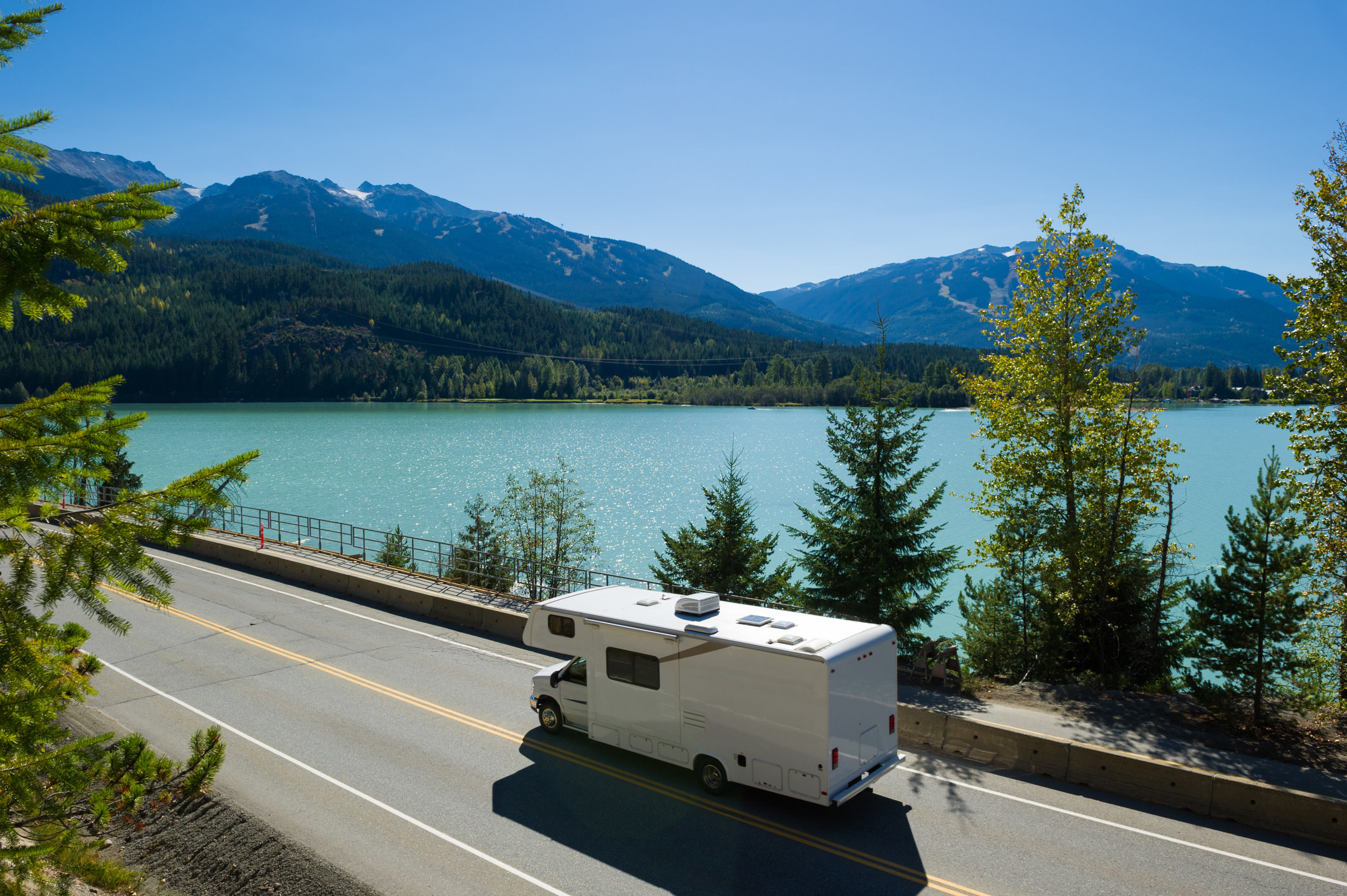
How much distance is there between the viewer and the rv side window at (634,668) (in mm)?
11438

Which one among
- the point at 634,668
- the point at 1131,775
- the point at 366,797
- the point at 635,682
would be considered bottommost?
the point at 366,797

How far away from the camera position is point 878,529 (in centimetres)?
2053

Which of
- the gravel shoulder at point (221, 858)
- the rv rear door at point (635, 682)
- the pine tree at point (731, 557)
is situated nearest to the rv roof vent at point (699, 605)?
→ the rv rear door at point (635, 682)

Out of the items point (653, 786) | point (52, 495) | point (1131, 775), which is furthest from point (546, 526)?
point (52, 495)

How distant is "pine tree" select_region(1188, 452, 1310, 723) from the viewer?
70.6ft

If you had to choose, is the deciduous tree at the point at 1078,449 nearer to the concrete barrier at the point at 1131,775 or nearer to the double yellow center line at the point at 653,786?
the concrete barrier at the point at 1131,775

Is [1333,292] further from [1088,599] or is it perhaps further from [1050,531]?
[1088,599]

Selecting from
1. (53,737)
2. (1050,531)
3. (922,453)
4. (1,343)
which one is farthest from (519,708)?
(1,343)

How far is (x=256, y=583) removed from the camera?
24781 millimetres

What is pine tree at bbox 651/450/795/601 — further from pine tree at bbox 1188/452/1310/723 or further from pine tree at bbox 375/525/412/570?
pine tree at bbox 1188/452/1310/723

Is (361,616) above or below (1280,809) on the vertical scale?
below

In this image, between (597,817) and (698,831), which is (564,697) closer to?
(597,817)

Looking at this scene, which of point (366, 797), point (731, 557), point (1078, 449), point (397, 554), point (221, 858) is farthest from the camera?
point (397, 554)

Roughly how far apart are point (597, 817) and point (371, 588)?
14.7 metres
